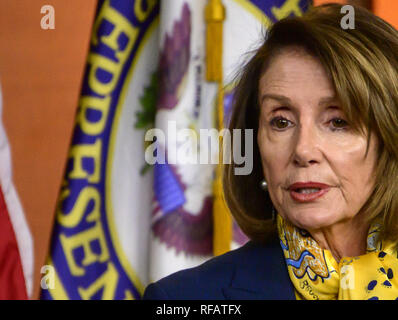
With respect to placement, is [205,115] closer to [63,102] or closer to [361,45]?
[63,102]

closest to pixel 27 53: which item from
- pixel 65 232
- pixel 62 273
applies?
pixel 65 232

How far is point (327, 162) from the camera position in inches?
42.8

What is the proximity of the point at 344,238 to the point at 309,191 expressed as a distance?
5.0 inches

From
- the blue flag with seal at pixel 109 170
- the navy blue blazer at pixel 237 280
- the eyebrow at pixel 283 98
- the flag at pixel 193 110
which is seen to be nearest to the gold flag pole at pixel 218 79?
the flag at pixel 193 110

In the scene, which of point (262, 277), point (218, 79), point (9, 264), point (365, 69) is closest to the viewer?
point (365, 69)

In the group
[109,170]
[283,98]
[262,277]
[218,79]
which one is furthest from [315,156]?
[109,170]

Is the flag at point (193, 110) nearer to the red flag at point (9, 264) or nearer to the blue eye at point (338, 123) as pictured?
the red flag at point (9, 264)

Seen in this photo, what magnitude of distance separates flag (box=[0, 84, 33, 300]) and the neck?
0.76 m

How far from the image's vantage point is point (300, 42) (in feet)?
3.77

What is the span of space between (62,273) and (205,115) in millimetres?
553

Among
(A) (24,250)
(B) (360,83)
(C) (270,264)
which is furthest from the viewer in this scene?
(A) (24,250)

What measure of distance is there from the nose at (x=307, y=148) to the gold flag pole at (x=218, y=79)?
0.57 metres

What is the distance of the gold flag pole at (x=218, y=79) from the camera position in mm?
1653

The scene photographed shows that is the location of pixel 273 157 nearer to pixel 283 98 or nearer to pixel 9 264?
pixel 283 98
